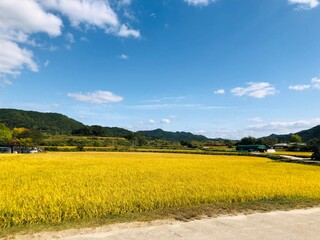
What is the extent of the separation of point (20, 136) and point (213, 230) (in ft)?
417

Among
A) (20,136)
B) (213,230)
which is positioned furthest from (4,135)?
(213,230)

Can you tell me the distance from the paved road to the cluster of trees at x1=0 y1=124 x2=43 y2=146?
10190 centimetres

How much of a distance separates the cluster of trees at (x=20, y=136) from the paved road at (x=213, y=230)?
102 meters

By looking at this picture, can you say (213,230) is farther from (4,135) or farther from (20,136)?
(20,136)

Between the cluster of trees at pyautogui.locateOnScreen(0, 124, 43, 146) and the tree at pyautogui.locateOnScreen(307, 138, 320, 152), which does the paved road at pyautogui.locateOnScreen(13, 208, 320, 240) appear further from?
the cluster of trees at pyautogui.locateOnScreen(0, 124, 43, 146)

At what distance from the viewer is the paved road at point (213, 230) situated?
23.9ft

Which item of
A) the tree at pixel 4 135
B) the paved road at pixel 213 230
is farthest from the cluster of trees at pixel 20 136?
the paved road at pixel 213 230

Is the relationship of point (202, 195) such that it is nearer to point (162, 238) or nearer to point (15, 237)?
point (162, 238)

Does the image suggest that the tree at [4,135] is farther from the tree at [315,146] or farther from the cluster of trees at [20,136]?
the tree at [315,146]

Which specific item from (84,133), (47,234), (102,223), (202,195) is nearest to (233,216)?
(202,195)

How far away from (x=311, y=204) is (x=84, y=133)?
166162 millimetres

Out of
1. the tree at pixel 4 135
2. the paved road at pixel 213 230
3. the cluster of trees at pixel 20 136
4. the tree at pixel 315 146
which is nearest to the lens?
the paved road at pixel 213 230

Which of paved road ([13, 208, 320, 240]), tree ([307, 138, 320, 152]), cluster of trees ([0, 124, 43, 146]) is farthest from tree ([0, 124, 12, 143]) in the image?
paved road ([13, 208, 320, 240])

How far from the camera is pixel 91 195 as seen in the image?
1205 cm
